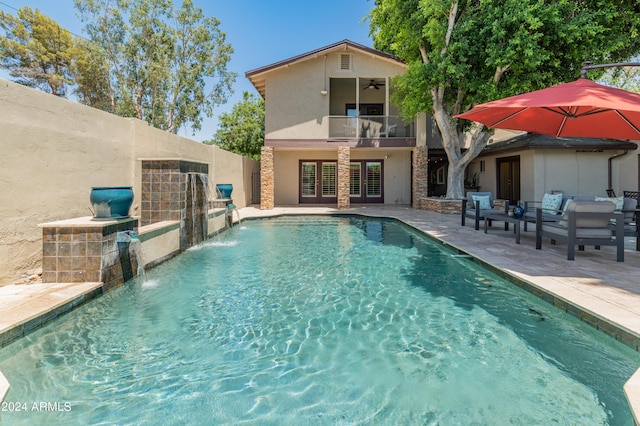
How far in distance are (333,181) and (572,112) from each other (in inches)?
514

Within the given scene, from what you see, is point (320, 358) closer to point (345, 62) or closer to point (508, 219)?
point (508, 219)

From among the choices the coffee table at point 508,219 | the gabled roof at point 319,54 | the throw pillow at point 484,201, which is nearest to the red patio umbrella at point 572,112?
the coffee table at point 508,219

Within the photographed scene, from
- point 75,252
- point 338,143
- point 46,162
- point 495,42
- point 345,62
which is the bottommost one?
point 75,252

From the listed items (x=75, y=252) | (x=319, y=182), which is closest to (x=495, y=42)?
(x=319, y=182)

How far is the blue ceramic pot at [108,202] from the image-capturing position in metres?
4.61

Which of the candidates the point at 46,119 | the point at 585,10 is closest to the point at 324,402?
the point at 46,119

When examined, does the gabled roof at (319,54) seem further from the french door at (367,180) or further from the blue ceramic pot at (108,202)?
the blue ceramic pot at (108,202)

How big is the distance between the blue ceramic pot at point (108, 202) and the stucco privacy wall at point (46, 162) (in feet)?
2.50

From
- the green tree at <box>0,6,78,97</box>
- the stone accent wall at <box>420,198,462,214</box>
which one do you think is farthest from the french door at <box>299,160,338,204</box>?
the green tree at <box>0,6,78,97</box>

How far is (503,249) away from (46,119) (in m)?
7.80

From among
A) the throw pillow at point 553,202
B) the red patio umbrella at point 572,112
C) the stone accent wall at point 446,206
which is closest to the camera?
the red patio umbrella at point 572,112

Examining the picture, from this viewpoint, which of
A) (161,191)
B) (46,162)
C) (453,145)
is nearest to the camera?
(46,162)

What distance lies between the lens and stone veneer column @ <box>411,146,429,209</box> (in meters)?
15.8

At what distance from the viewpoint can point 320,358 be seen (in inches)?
118
